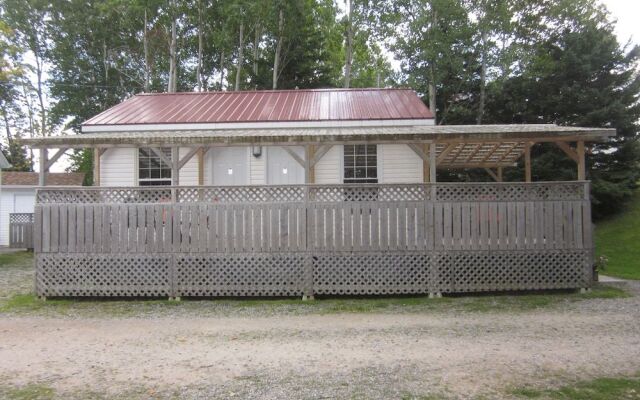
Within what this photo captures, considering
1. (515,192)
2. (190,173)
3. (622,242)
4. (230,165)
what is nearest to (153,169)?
(190,173)

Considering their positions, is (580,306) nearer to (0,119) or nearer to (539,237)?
(539,237)

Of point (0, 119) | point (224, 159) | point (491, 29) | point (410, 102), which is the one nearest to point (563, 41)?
point (491, 29)

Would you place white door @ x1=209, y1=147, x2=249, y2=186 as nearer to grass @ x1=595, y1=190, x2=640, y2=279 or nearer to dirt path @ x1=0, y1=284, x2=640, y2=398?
dirt path @ x1=0, y1=284, x2=640, y2=398

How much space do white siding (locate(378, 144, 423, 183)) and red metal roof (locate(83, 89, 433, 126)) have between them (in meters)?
0.87

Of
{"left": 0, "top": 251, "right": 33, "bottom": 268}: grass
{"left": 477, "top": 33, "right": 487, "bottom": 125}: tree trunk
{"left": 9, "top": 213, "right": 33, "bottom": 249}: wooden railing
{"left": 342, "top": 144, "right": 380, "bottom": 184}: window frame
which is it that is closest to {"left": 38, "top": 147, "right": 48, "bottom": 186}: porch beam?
{"left": 0, "top": 251, "right": 33, "bottom": 268}: grass

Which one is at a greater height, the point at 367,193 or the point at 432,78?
the point at 432,78

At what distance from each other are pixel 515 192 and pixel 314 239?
401cm

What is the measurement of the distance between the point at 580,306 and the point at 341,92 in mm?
9934

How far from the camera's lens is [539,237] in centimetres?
821

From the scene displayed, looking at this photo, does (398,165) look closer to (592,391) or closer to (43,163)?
(592,391)

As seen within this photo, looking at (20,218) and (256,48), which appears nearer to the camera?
(20,218)

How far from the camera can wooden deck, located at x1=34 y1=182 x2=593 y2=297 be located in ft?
27.0

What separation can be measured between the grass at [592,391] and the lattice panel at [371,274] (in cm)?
408

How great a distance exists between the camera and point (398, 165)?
11281 mm
